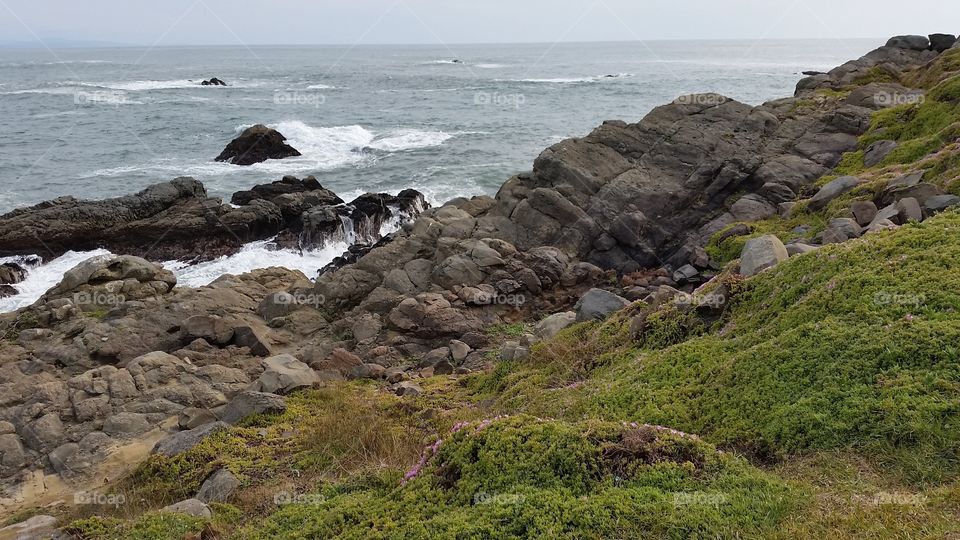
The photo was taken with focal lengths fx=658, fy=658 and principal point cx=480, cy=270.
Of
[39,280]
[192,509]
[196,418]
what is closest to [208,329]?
[196,418]

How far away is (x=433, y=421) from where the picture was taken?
10766 millimetres

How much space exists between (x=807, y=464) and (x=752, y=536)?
1.58 m

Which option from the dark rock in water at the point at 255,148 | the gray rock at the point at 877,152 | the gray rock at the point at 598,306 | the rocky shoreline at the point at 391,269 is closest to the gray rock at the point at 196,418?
the rocky shoreline at the point at 391,269

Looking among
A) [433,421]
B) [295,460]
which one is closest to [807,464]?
[433,421]

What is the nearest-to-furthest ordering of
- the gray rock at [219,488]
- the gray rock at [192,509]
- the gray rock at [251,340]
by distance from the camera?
the gray rock at [192,509] → the gray rock at [219,488] → the gray rock at [251,340]

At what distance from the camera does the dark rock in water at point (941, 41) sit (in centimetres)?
3812

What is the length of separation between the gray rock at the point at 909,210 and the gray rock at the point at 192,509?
13265 mm

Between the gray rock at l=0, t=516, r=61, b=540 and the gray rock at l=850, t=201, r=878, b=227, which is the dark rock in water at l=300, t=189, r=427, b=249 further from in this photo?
the gray rock at l=0, t=516, r=61, b=540

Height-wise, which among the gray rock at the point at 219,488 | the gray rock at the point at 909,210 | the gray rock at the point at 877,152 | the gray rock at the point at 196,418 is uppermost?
the gray rock at the point at 877,152

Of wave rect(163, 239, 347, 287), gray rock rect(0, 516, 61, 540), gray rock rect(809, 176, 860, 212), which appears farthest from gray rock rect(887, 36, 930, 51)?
gray rock rect(0, 516, 61, 540)

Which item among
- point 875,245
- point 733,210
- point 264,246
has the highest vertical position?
point 875,245

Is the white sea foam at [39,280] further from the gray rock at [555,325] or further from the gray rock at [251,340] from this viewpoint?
the gray rock at [555,325]

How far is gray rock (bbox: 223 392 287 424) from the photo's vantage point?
1200 cm

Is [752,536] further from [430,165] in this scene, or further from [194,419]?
[430,165]
